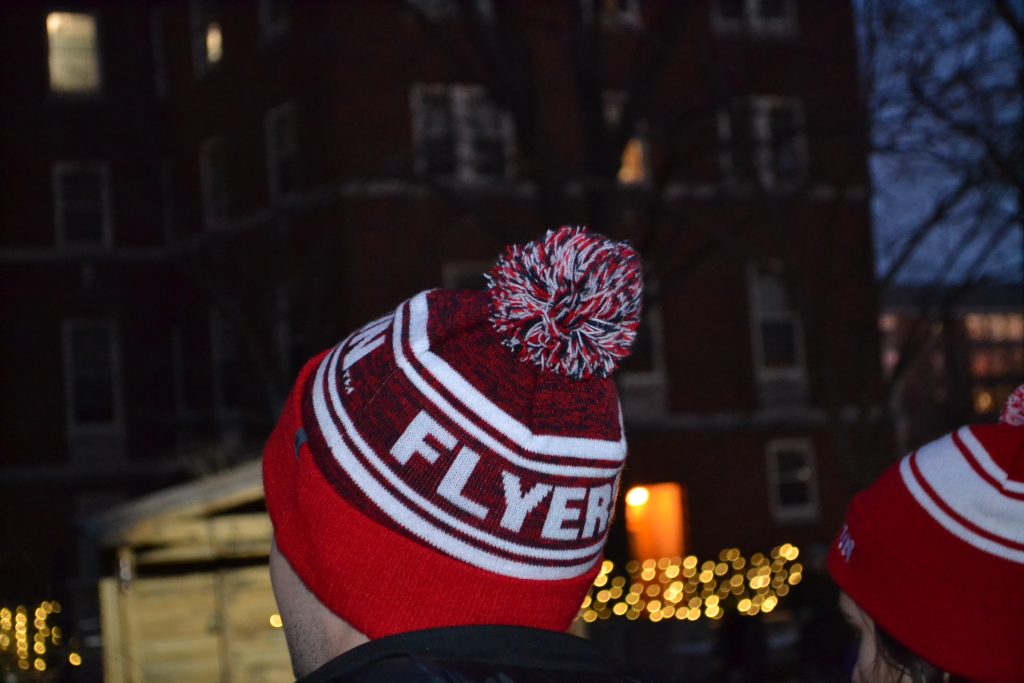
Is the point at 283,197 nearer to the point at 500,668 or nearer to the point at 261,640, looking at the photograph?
the point at 261,640

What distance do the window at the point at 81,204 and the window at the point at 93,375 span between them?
1728 mm

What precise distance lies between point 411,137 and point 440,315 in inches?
758

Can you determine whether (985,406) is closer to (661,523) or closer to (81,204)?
(661,523)

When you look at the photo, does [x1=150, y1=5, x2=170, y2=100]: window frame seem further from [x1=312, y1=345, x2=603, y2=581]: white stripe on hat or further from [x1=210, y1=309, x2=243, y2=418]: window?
[x1=312, y1=345, x2=603, y2=581]: white stripe on hat

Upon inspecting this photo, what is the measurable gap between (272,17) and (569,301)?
2167 centimetres

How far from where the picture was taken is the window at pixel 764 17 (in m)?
19.9

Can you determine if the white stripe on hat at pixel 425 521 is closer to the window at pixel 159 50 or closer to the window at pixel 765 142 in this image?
the window at pixel 765 142

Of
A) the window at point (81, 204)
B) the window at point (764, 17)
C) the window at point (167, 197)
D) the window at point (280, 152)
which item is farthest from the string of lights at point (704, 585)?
the window at point (81, 204)

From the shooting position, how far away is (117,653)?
7.31m

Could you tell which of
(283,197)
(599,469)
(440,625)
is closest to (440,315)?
(599,469)

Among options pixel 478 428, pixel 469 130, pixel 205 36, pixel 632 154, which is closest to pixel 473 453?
pixel 478 428

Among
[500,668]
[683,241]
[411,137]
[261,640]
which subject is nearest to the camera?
[500,668]

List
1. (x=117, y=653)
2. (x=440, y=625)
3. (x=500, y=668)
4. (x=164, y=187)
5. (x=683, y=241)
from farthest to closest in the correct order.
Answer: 1. (x=164, y=187)
2. (x=683, y=241)
3. (x=117, y=653)
4. (x=440, y=625)
5. (x=500, y=668)

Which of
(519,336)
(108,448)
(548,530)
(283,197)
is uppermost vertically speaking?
(283,197)
